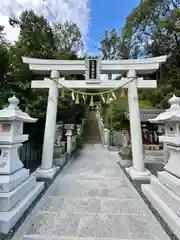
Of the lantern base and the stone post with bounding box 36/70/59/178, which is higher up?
the stone post with bounding box 36/70/59/178

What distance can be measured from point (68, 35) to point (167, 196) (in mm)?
23216

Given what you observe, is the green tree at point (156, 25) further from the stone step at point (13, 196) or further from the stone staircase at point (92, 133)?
the stone step at point (13, 196)

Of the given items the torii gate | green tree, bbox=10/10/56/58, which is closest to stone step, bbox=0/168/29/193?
the torii gate

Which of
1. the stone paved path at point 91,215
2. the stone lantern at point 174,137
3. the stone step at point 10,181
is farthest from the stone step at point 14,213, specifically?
the stone lantern at point 174,137

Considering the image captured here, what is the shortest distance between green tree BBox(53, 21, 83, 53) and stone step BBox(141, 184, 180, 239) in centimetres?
2125

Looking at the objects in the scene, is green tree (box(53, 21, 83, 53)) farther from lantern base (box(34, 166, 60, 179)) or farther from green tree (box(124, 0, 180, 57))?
lantern base (box(34, 166, 60, 179))

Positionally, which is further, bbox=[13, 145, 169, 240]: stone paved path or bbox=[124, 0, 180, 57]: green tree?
bbox=[124, 0, 180, 57]: green tree

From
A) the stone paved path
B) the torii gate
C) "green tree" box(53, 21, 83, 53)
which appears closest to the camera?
the stone paved path

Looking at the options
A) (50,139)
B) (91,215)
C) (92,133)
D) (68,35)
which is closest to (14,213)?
(91,215)

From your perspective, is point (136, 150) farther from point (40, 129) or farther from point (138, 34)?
point (138, 34)

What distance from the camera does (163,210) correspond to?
2.78 metres

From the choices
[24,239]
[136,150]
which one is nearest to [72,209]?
[24,239]

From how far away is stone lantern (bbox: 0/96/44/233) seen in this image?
2600mm

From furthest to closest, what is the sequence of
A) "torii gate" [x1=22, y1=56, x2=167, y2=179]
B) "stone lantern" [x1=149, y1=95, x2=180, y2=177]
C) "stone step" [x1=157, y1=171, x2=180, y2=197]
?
"torii gate" [x1=22, y1=56, x2=167, y2=179], "stone lantern" [x1=149, y1=95, x2=180, y2=177], "stone step" [x1=157, y1=171, x2=180, y2=197]
